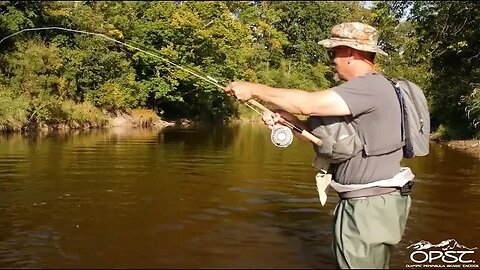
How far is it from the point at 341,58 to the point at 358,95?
0.43 m

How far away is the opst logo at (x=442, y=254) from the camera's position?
5.84 meters

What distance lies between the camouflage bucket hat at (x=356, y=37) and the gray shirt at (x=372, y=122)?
190 mm

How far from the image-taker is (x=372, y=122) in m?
3.30

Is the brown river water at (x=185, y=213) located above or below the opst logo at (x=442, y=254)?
above

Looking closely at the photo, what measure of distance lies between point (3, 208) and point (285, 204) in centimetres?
401

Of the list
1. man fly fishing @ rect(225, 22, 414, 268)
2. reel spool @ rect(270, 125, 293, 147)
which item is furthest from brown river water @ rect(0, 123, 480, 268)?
man fly fishing @ rect(225, 22, 414, 268)

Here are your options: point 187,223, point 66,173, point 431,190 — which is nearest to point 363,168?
point 187,223

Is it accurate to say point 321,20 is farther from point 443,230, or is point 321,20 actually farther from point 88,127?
point 443,230

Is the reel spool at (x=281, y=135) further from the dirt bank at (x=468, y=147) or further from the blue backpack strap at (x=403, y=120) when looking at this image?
the dirt bank at (x=468, y=147)

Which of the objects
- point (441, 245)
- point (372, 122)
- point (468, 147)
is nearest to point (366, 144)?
point (372, 122)

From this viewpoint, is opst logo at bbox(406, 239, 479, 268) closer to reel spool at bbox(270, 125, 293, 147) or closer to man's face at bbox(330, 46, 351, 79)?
reel spool at bbox(270, 125, 293, 147)

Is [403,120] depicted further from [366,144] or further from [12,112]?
[12,112]

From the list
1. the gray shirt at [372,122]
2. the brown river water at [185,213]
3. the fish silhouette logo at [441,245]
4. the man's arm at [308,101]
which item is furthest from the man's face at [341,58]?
the fish silhouette logo at [441,245]

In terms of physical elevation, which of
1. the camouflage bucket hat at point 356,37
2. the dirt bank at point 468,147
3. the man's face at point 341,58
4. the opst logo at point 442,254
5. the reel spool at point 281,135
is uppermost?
the camouflage bucket hat at point 356,37
